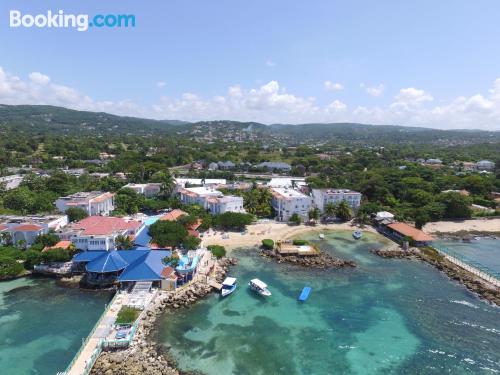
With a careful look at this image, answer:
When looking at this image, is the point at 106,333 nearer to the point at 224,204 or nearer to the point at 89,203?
the point at 89,203

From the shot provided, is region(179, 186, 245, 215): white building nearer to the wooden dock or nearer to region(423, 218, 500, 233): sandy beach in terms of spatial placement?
the wooden dock

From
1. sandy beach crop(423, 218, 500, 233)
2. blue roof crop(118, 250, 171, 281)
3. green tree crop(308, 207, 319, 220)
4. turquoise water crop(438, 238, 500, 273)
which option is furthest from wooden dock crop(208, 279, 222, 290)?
sandy beach crop(423, 218, 500, 233)

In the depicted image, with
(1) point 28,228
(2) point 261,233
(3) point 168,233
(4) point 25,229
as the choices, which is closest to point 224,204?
(2) point 261,233

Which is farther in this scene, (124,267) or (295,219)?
(295,219)

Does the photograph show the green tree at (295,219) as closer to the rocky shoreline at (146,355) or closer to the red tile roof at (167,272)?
the red tile roof at (167,272)

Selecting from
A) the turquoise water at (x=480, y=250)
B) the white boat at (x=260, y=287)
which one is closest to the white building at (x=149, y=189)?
the white boat at (x=260, y=287)

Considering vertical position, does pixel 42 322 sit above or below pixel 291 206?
below
